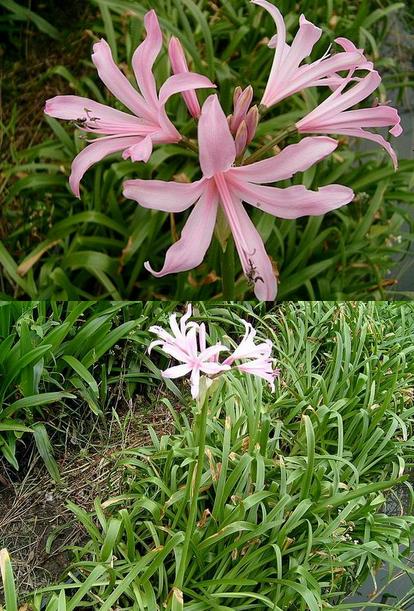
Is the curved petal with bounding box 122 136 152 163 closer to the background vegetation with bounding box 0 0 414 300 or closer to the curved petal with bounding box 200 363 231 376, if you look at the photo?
Answer: the curved petal with bounding box 200 363 231 376

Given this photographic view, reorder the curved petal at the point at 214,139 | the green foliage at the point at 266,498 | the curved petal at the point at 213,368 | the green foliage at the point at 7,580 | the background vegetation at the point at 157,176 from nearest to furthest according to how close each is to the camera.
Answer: the curved petal at the point at 214,139, the curved petal at the point at 213,368, the green foliage at the point at 7,580, the green foliage at the point at 266,498, the background vegetation at the point at 157,176

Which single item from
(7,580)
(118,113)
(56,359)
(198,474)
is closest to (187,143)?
(118,113)

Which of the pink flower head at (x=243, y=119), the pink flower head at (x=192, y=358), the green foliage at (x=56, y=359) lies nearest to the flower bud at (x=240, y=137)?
the pink flower head at (x=243, y=119)

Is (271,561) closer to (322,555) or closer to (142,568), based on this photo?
(322,555)

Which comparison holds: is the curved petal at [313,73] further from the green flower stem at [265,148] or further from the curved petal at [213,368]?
the curved petal at [213,368]

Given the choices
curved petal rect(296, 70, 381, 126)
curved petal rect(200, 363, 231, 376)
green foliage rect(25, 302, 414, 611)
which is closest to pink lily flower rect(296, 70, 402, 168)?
curved petal rect(296, 70, 381, 126)

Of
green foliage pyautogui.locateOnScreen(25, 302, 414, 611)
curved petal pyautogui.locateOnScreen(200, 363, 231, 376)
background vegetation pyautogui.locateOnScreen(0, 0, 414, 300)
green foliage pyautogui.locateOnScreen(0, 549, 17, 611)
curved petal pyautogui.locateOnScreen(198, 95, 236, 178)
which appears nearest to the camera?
curved petal pyautogui.locateOnScreen(198, 95, 236, 178)
